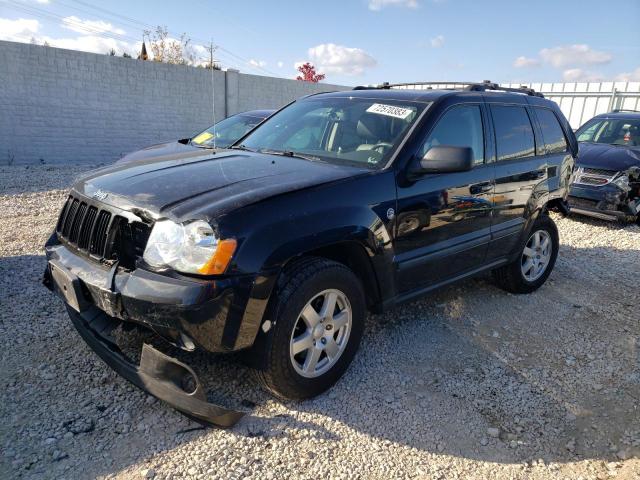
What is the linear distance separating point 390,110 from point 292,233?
1.54 metres

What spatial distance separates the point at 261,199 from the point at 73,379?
166cm

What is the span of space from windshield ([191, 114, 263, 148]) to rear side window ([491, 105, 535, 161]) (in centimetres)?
449

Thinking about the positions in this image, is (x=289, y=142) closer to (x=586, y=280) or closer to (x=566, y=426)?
(x=566, y=426)

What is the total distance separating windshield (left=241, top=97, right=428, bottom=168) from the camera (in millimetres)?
3371

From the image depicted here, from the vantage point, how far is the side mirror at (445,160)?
310cm

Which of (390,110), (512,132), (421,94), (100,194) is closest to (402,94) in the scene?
(421,94)

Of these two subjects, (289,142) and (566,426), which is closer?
(566,426)

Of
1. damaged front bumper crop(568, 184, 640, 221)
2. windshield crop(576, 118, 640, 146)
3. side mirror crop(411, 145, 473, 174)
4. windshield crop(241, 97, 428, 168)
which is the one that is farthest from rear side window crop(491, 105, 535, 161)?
windshield crop(576, 118, 640, 146)

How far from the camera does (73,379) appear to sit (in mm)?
2963

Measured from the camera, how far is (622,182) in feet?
25.1

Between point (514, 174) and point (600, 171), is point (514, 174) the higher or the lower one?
the higher one

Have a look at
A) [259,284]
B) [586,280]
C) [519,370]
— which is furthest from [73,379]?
[586,280]

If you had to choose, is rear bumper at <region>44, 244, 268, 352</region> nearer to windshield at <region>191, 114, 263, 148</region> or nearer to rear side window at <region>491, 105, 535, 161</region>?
rear side window at <region>491, 105, 535, 161</region>

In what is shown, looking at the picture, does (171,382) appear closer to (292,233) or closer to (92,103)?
(292,233)
